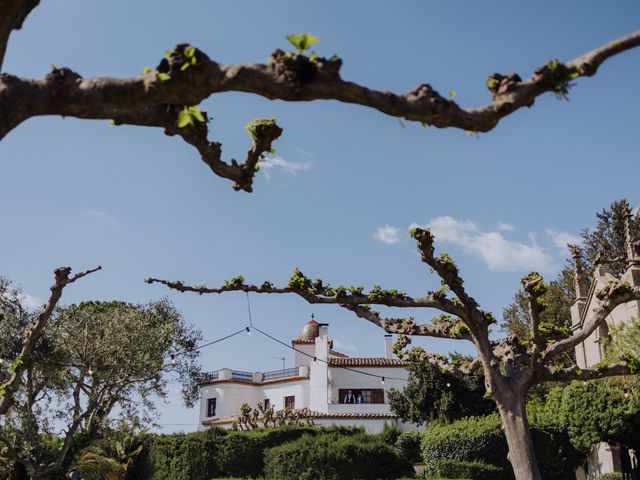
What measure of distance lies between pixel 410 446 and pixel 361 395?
13299 mm

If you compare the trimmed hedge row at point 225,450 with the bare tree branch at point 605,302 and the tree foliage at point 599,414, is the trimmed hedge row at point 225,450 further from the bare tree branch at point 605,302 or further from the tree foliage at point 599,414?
the bare tree branch at point 605,302

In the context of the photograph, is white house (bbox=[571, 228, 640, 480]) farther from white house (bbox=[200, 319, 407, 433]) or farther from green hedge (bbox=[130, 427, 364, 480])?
white house (bbox=[200, 319, 407, 433])

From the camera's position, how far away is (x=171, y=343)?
36.5 m

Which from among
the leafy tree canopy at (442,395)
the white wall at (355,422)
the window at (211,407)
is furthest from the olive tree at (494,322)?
the window at (211,407)

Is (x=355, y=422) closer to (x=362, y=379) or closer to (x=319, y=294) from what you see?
(x=362, y=379)

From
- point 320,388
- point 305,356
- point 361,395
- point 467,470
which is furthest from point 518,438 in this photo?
point 305,356

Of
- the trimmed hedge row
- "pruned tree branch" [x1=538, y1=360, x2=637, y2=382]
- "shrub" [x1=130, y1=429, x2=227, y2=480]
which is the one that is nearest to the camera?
"pruned tree branch" [x1=538, y1=360, x2=637, y2=382]

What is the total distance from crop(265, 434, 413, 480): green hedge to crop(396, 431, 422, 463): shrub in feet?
22.5

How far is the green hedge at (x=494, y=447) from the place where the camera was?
23.1m

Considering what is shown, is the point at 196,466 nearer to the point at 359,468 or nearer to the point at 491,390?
the point at 359,468

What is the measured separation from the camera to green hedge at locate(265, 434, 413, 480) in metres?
23.5

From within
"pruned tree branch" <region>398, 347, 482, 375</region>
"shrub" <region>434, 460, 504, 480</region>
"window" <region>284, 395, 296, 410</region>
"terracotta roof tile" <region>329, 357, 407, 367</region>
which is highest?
"terracotta roof tile" <region>329, 357, 407, 367</region>

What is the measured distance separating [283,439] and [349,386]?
16864mm

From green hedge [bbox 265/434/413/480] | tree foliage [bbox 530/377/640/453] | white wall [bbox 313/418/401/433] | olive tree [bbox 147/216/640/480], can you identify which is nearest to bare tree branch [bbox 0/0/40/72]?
olive tree [bbox 147/216/640/480]
